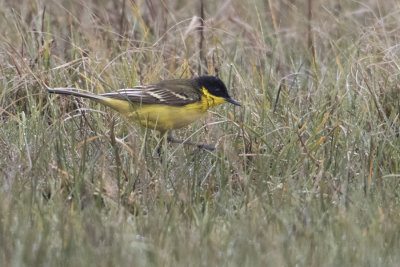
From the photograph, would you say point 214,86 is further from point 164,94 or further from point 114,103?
point 114,103

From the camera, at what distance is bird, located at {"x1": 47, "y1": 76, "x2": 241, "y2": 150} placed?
5906 mm

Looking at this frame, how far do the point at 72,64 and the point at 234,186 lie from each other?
2501 millimetres

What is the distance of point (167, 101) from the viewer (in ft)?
19.9

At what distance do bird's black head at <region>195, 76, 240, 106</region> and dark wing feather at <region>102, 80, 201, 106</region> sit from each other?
0.06m

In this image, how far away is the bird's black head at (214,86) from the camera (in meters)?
6.26

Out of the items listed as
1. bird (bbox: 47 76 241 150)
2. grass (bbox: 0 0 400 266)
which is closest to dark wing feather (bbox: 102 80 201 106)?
bird (bbox: 47 76 241 150)

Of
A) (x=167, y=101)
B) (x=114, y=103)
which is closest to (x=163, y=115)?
(x=167, y=101)

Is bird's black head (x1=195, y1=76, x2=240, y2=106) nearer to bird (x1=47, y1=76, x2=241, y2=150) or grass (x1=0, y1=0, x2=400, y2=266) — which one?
bird (x1=47, y1=76, x2=241, y2=150)

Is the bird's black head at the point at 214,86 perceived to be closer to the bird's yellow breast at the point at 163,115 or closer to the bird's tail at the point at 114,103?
the bird's yellow breast at the point at 163,115

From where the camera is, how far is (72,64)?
285 inches

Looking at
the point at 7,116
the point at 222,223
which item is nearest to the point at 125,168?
the point at 222,223

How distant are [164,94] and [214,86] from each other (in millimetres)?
A: 430

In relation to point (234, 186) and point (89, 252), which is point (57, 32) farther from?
point (89, 252)

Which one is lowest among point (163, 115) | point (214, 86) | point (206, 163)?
point (206, 163)
